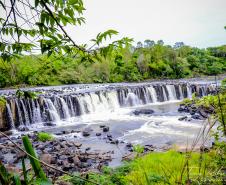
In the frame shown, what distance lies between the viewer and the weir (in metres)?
16.2

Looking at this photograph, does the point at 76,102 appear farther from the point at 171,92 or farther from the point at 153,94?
the point at 171,92

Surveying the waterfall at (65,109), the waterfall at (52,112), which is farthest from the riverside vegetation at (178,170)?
the waterfall at (65,109)

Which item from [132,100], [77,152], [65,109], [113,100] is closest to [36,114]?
[65,109]

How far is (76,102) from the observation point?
19297 millimetres

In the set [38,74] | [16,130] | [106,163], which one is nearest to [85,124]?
[16,130]

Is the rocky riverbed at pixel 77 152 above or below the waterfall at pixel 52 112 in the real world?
below

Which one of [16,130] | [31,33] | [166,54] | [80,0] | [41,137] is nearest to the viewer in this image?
[80,0]

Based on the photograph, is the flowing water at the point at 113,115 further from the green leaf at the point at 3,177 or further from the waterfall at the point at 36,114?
the green leaf at the point at 3,177

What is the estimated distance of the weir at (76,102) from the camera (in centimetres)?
1625

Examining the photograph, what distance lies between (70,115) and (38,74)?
16536mm

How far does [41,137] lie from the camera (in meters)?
12.0

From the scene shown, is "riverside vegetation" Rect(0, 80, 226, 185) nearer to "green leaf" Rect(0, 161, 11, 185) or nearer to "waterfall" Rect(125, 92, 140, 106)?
"green leaf" Rect(0, 161, 11, 185)

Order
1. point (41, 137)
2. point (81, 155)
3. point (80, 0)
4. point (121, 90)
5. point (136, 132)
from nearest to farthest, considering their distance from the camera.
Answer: point (80, 0) → point (81, 155) → point (41, 137) → point (136, 132) → point (121, 90)

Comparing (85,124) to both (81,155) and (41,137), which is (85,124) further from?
(81,155)
